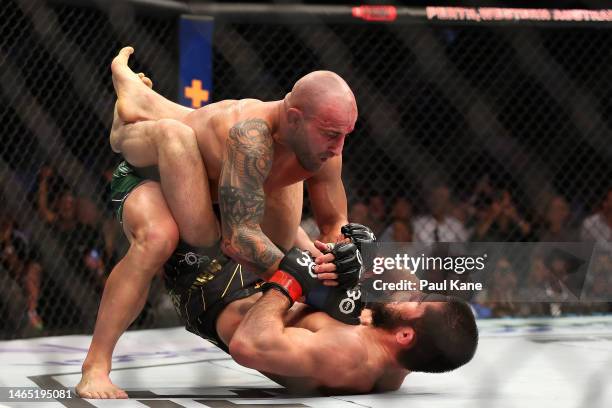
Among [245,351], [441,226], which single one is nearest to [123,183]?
[245,351]

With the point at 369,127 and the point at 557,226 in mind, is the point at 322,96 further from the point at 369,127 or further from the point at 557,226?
the point at 557,226

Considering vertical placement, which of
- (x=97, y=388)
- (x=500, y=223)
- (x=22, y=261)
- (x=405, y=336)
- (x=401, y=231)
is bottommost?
(x=97, y=388)

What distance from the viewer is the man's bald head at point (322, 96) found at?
1.88 metres

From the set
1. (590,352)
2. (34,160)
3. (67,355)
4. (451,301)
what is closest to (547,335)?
(590,352)

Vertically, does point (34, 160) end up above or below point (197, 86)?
below

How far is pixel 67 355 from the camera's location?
108 inches

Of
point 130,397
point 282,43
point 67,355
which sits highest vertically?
point 282,43

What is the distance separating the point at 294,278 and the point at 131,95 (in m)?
0.70

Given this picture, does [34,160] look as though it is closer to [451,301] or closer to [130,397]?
[130,397]

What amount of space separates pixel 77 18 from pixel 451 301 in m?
2.04

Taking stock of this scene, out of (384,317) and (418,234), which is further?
(418,234)

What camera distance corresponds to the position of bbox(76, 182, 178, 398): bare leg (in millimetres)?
1920

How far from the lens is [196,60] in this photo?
135 inches

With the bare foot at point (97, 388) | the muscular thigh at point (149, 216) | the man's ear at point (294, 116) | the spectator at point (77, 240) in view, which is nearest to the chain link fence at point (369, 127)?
the spectator at point (77, 240)
